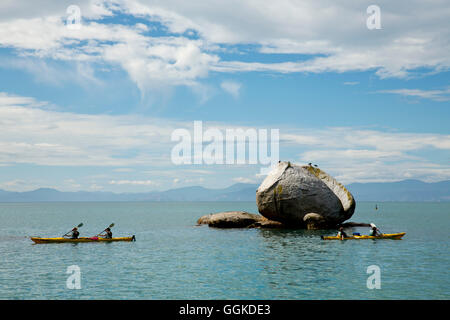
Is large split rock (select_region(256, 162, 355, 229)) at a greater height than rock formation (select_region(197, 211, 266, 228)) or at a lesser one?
greater

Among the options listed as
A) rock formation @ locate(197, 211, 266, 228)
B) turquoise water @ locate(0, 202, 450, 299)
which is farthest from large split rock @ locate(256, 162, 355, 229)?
turquoise water @ locate(0, 202, 450, 299)

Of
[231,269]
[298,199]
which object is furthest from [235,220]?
[231,269]

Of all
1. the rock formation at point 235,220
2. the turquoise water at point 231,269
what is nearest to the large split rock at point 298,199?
the rock formation at point 235,220

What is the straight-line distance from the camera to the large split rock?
44438 millimetres

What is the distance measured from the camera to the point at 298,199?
146 feet

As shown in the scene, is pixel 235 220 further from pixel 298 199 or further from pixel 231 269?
pixel 231 269

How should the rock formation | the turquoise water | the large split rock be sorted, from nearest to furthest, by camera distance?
the turquoise water, the large split rock, the rock formation

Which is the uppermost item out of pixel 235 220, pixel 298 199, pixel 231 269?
pixel 298 199

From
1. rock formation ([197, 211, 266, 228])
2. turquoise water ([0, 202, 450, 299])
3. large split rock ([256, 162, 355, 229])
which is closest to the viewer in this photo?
turquoise water ([0, 202, 450, 299])

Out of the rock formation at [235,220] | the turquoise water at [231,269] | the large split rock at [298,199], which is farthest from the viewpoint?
the rock formation at [235,220]

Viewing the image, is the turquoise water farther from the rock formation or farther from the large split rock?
the rock formation

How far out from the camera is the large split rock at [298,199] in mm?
44438

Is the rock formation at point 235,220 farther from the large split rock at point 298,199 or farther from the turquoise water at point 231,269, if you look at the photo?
the turquoise water at point 231,269
